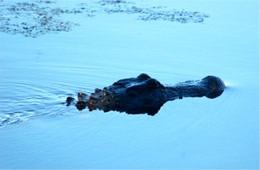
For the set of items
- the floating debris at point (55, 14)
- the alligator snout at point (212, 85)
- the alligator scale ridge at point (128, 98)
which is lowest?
the alligator scale ridge at point (128, 98)

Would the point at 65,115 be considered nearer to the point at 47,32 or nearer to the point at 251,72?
the point at 251,72

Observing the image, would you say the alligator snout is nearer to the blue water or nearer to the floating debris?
the blue water

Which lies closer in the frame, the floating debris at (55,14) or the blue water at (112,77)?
the blue water at (112,77)

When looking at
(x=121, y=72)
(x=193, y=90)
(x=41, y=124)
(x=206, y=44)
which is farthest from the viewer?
(x=206, y=44)

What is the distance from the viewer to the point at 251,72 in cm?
1089

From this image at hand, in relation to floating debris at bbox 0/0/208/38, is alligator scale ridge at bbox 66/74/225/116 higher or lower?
lower

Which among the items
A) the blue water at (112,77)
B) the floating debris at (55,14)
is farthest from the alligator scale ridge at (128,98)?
the floating debris at (55,14)

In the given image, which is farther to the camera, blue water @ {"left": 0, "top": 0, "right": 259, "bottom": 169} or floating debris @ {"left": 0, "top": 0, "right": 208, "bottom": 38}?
floating debris @ {"left": 0, "top": 0, "right": 208, "bottom": 38}

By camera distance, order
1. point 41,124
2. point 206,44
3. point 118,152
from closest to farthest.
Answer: point 118,152 < point 41,124 < point 206,44

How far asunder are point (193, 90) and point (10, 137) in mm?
3442

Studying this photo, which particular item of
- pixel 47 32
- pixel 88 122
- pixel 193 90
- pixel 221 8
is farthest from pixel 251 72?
pixel 221 8

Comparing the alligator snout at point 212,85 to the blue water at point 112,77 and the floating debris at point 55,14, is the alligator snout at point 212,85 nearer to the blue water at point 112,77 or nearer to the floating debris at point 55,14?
the blue water at point 112,77

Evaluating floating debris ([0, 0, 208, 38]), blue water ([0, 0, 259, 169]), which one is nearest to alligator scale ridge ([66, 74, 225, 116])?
blue water ([0, 0, 259, 169])

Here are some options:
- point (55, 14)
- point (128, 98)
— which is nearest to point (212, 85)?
point (128, 98)
